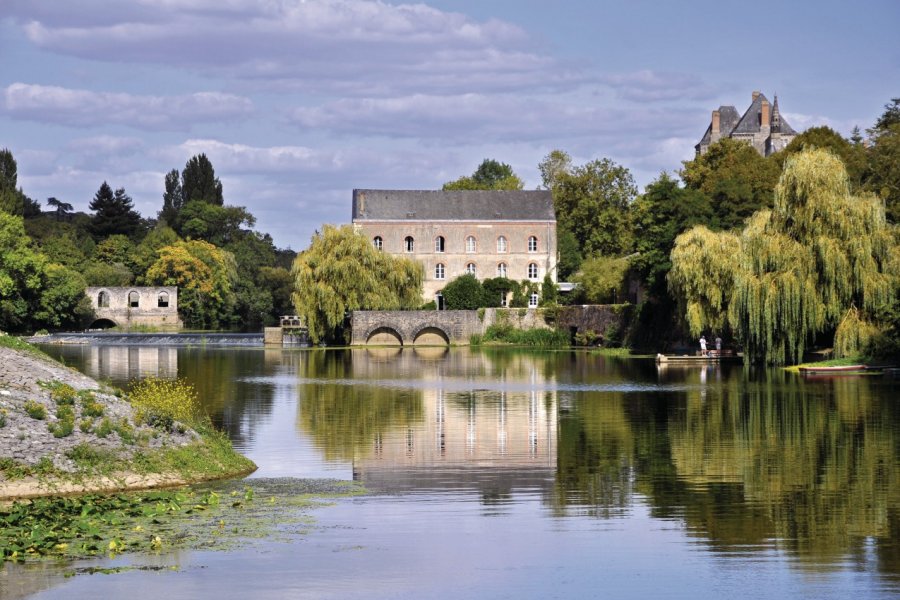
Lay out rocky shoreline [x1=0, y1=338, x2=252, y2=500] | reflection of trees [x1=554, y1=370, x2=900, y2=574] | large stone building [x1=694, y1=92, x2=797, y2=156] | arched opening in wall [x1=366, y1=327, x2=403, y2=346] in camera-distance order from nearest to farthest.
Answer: reflection of trees [x1=554, y1=370, x2=900, y2=574]
rocky shoreline [x1=0, y1=338, x2=252, y2=500]
arched opening in wall [x1=366, y1=327, x2=403, y2=346]
large stone building [x1=694, y1=92, x2=797, y2=156]

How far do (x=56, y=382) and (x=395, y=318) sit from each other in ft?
161

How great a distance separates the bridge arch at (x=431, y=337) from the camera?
230ft

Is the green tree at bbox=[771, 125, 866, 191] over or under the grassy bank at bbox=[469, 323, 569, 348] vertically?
over

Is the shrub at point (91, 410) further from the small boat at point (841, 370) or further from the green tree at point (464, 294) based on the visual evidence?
the green tree at point (464, 294)

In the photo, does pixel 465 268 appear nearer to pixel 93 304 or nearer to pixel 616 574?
pixel 93 304

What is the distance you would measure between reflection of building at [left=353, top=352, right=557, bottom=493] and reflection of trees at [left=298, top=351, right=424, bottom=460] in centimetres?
38

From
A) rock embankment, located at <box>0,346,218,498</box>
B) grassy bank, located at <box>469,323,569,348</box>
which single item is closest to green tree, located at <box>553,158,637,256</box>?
grassy bank, located at <box>469,323,569,348</box>

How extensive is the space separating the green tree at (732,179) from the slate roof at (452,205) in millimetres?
11243

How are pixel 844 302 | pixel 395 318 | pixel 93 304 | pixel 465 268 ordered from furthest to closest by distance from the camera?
pixel 93 304 → pixel 465 268 → pixel 395 318 → pixel 844 302

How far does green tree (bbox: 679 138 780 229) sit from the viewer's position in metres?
58.2

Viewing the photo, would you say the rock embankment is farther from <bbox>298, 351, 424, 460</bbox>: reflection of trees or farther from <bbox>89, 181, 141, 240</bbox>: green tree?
<bbox>89, 181, 141, 240</bbox>: green tree

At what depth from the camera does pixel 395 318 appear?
224ft

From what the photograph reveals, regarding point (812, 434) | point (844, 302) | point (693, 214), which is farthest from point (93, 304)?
point (812, 434)

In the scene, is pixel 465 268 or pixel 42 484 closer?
pixel 42 484
